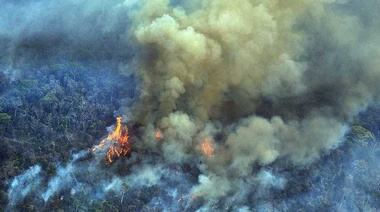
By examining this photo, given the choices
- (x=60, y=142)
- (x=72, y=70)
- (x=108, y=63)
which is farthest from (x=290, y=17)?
(x=60, y=142)

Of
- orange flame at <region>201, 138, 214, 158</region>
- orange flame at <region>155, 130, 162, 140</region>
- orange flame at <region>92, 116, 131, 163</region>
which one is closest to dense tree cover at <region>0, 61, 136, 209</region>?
orange flame at <region>92, 116, 131, 163</region>

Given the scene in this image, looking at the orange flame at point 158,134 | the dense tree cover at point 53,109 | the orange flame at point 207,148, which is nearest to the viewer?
the dense tree cover at point 53,109

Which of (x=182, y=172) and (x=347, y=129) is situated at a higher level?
(x=347, y=129)

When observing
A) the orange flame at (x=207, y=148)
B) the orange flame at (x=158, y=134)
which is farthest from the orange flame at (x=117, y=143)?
the orange flame at (x=207, y=148)

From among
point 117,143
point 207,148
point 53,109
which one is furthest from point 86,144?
point 207,148

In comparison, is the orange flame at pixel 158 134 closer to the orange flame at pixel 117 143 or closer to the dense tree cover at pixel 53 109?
the orange flame at pixel 117 143

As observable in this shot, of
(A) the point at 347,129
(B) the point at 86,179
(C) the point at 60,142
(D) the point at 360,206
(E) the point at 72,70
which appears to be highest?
(A) the point at 347,129

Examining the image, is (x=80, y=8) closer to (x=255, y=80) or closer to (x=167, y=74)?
(x=167, y=74)
